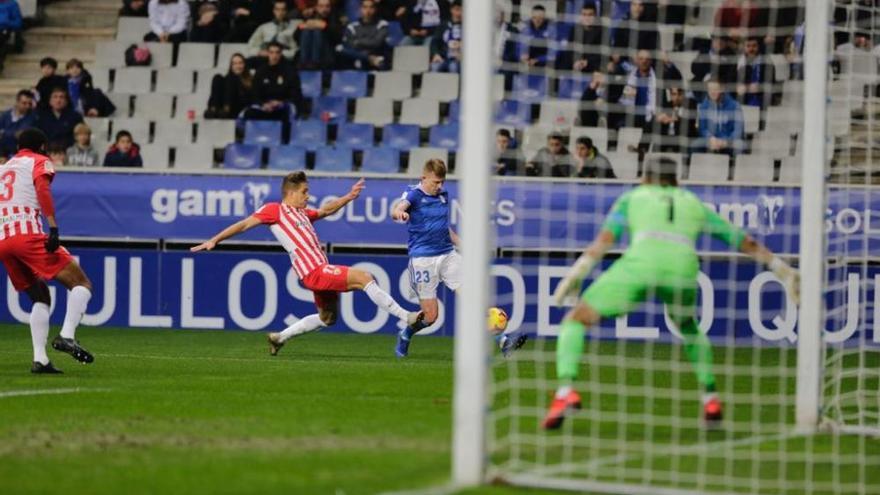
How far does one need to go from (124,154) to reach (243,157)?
180 centimetres

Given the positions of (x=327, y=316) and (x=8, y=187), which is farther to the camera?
(x=327, y=316)

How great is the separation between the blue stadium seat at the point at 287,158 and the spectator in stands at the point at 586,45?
4.38 meters

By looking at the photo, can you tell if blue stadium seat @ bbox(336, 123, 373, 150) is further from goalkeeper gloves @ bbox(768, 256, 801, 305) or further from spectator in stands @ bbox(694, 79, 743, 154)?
goalkeeper gloves @ bbox(768, 256, 801, 305)

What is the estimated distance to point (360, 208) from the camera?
20.0 metres

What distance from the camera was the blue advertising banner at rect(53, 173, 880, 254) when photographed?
19016mm

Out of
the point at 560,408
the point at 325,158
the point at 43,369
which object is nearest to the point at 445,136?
the point at 325,158

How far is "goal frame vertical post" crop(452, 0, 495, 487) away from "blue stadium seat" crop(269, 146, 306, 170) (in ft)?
46.8

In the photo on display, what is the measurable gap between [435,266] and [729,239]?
251 inches

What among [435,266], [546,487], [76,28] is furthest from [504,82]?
[546,487]

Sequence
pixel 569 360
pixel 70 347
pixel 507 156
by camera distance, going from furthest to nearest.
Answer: pixel 507 156, pixel 70 347, pixel 569 360

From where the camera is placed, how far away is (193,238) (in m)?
20.3

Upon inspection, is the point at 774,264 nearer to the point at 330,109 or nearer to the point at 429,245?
the point at 429,245

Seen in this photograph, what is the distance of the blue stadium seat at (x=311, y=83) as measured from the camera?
23.8 m

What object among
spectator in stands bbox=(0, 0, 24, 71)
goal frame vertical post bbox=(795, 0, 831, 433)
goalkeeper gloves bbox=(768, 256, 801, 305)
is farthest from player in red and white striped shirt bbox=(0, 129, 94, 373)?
spectator in stands bbox=(0, 0, 24, 71)
